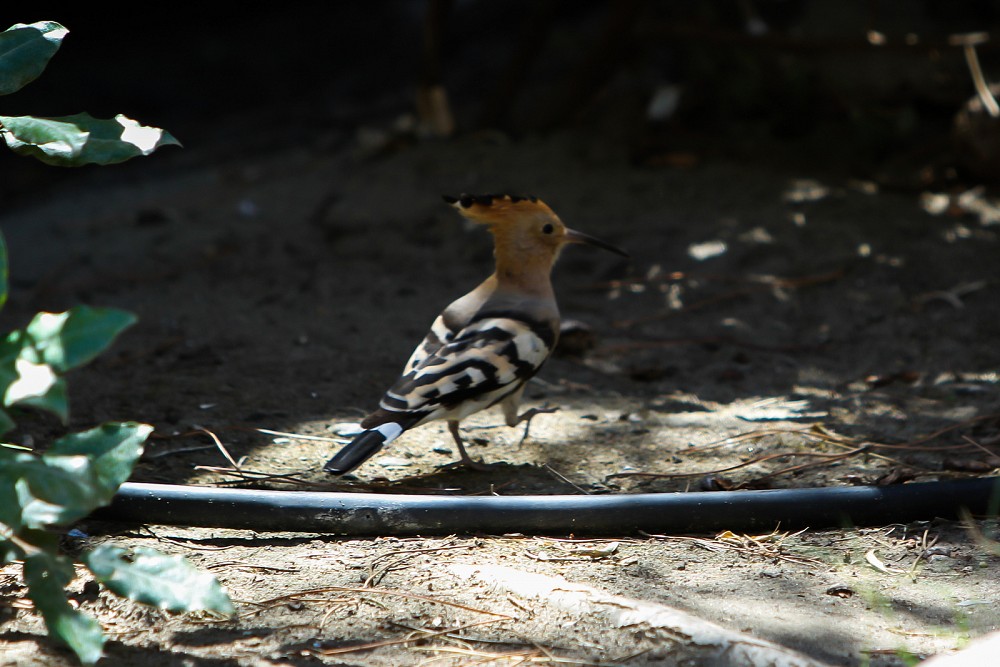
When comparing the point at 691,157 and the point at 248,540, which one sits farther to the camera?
the point at 691,157

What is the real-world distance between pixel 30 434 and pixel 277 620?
4.80 ft

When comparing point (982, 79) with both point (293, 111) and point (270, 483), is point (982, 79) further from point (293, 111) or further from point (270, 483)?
point (293, 111)

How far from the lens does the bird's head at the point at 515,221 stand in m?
→ 3.88

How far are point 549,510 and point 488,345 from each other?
2.58 feet

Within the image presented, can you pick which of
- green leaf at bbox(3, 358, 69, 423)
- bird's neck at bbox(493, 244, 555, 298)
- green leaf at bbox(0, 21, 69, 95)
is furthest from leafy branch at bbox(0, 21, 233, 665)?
bird's neck at bbox(493, 244, 555, 298)

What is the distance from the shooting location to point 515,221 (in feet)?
12.8

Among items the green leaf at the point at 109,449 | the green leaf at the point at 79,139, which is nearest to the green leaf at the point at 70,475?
the green leaf at the point at 109,449

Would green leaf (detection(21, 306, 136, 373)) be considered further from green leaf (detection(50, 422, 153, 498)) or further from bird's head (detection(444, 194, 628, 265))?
bird's head (detection(444, 194, 628, 265))

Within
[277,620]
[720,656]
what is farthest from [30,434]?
[720,656]

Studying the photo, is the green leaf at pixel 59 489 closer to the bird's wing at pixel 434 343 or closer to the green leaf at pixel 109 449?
the green leaf at pixel 109 449

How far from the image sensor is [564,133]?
682 cm

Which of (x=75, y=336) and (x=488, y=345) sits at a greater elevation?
(x=75, y=336)

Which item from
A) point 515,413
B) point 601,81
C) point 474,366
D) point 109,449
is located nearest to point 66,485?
point 109,449

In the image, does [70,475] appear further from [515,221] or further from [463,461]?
[515,221]
